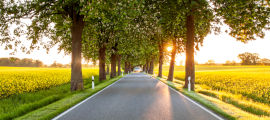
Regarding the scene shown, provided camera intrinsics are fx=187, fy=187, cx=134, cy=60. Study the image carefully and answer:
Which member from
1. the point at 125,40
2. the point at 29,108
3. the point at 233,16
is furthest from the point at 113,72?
the point at 29,108

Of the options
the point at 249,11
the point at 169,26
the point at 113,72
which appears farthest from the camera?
the point at 113,72

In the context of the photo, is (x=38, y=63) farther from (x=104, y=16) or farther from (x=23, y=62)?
(x=104, y=16)

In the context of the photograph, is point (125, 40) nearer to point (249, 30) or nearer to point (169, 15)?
point (169, 15)

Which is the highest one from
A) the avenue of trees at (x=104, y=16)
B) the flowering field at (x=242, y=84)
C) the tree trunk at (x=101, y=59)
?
the avenue of trees at (x=104, y=16)

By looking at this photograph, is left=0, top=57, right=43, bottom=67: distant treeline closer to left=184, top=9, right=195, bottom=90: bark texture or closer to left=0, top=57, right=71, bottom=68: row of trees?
left=0, top=57, right=71, bottom=68: row of trees

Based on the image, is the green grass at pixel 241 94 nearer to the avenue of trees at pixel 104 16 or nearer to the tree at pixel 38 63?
the avenue of trees at pixel 104 16

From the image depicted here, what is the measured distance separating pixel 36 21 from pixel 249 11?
13.5m

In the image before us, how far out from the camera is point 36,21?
500 inches

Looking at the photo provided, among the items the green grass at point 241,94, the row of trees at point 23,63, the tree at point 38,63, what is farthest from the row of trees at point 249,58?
the tree at point 38,63

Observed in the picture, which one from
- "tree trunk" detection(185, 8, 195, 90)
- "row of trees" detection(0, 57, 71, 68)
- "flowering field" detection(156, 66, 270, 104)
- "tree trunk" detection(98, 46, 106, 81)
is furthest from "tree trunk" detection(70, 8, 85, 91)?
"row of trees" detection(0, 57, 71, 68)

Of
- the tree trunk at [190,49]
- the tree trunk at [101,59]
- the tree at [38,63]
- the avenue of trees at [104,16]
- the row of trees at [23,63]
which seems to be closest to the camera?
the avenue of trees at [104,16]

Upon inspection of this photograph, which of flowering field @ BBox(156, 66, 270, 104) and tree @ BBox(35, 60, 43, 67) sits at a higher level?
tree @ BBox(35, 60, 43, 67)

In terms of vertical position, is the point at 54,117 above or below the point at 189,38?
below

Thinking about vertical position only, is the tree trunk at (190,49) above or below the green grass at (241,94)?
above
